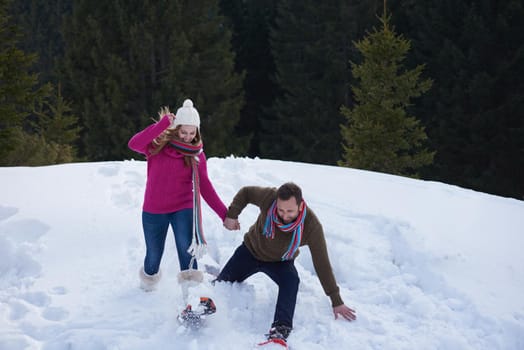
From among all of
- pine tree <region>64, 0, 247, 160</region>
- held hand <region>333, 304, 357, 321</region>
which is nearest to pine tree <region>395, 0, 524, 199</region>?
pine tree <region>64, 0, 247, 160</region>

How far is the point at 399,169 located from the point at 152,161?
37.3ft

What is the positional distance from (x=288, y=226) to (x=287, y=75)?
20.6 m

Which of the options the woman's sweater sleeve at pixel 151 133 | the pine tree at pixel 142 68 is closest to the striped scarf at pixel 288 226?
the woman's sweater sleeve at pixel 151 133

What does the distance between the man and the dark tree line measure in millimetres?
12547

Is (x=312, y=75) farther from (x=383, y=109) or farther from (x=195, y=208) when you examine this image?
(x=195, y=208)

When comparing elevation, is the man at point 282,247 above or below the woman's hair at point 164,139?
below

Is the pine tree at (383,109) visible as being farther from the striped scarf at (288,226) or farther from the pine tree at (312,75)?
the striped scarf at (288,226)

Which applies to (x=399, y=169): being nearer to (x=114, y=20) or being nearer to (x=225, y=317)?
(x=225, y=317)

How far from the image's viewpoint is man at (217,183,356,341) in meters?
3.50

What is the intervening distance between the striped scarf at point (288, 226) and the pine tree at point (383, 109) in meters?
10.4

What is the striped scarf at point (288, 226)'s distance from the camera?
11.7 feet

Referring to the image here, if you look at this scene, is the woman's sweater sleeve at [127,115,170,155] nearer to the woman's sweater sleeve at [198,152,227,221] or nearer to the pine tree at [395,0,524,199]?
the woman's sweater sleeve at [198,152,227,221]

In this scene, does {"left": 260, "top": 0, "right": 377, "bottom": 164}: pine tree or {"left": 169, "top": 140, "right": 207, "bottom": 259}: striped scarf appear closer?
{"left": 169, "top": 140, "right": 207, "bottom": 259}: striped scarf

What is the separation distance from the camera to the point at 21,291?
3.86 meters
